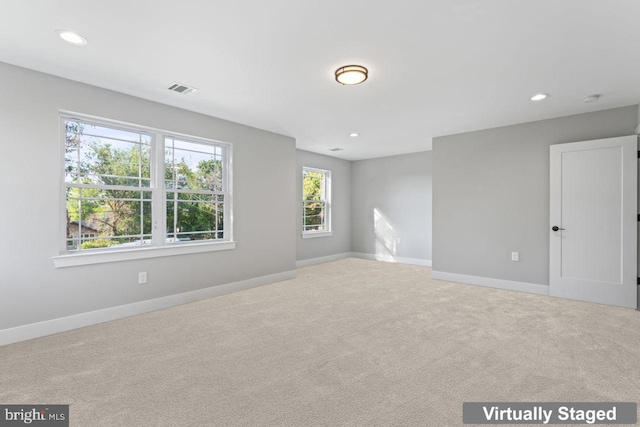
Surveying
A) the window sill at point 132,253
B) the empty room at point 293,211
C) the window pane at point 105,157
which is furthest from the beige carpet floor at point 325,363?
the window pane at point 105,157

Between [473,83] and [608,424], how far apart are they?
3.01 m

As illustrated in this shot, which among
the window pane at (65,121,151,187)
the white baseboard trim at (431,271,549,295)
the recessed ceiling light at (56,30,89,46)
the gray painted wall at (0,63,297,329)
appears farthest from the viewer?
the white baseboard trim at (431,271,549,295)

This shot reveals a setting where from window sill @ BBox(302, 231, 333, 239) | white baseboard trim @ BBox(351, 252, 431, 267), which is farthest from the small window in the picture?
white baseboard trim @ BBox(351, 252, 431, 267)

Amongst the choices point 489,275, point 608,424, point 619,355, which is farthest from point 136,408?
point 489,275

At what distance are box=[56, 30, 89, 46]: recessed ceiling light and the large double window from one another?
1.07 meters

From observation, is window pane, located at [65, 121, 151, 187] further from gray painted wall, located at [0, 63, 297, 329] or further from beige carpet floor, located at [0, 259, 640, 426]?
beige carpet floor, located at [0, 259, 640, 426]

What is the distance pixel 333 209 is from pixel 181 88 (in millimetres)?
4829

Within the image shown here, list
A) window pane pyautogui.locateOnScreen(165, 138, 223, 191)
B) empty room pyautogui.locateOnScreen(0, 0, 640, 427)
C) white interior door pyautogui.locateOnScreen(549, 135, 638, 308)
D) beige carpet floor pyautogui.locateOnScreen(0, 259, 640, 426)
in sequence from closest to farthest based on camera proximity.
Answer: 1. beige carpet floor pyautogui.locateOnScreen(0, 259, 640, 426)
2. empty room pyautogui.locateOnScreen(0, 0, 640, 427)
3. white interior door pyautogui.locateOnScreen(549, 135, 638, 308)
4. window pane pyautogui.locateOnScreen(165, 138, 223, 191)

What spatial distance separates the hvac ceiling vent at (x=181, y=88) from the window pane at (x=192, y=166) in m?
0.79

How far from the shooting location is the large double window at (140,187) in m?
3.33

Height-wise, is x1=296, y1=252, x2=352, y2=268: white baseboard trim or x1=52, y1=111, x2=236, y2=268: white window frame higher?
x1=52, y1=111, x2=236, y2=268: white window frame

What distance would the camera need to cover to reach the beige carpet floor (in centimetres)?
188

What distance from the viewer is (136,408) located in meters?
1.87

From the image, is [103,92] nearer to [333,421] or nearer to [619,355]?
[333,421]
